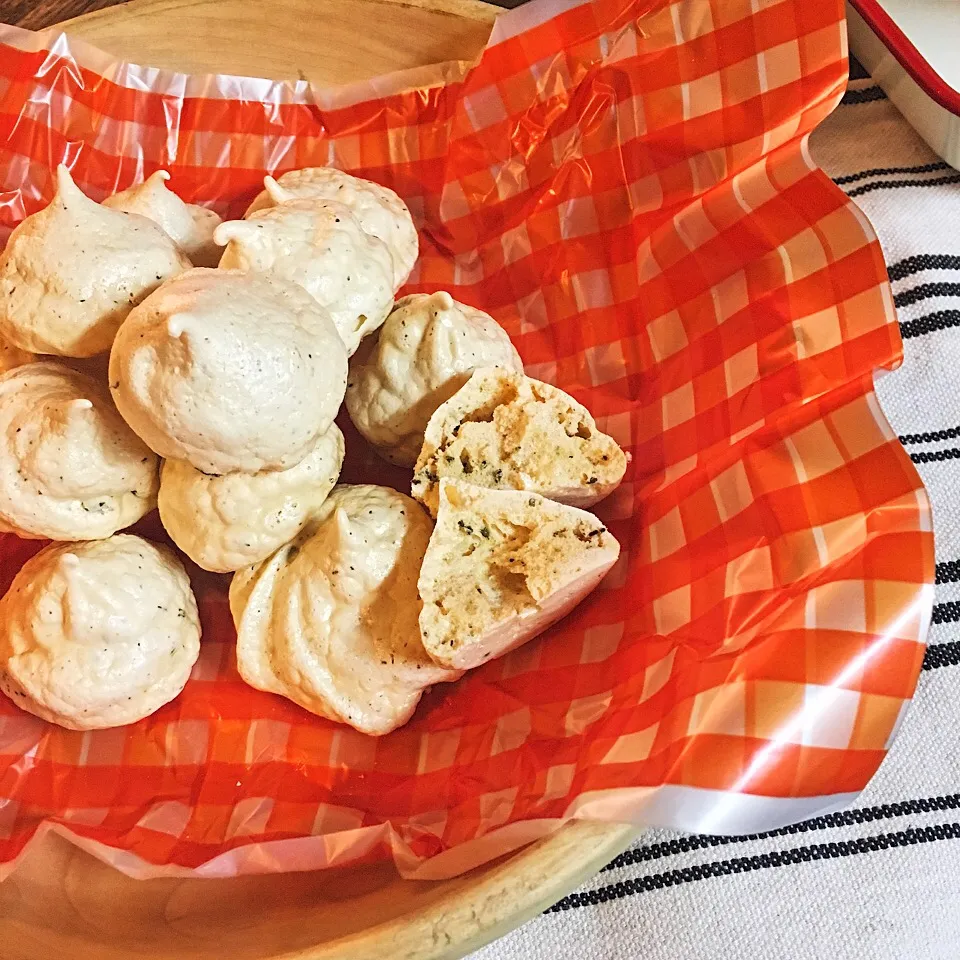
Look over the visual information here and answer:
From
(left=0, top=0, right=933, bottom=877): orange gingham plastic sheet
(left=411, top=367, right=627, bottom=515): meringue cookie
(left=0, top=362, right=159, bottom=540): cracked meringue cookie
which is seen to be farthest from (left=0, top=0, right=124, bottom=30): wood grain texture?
(left=411, top=367, right=627, bottom=515): meringue cookie

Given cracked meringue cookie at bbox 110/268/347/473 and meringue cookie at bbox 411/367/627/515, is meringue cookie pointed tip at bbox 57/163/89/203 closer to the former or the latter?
cracked meringue cookie at bbox 110/268/347/473

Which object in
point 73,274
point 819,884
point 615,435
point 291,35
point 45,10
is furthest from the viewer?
point 45,10

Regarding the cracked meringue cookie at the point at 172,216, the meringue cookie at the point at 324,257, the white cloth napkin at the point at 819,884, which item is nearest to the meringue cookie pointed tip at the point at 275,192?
the meringue cookie at the point at 324,257

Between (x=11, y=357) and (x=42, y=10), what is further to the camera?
(x=42, y=10)

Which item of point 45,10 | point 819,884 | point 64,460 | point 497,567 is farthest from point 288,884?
point 45,10

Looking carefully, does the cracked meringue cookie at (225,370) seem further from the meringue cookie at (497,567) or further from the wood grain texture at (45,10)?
the wood grain texture at (45,10)

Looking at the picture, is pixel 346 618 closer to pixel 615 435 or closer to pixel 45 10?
pixel 615 435

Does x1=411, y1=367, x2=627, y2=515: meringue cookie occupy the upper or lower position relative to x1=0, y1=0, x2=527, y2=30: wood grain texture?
lower
